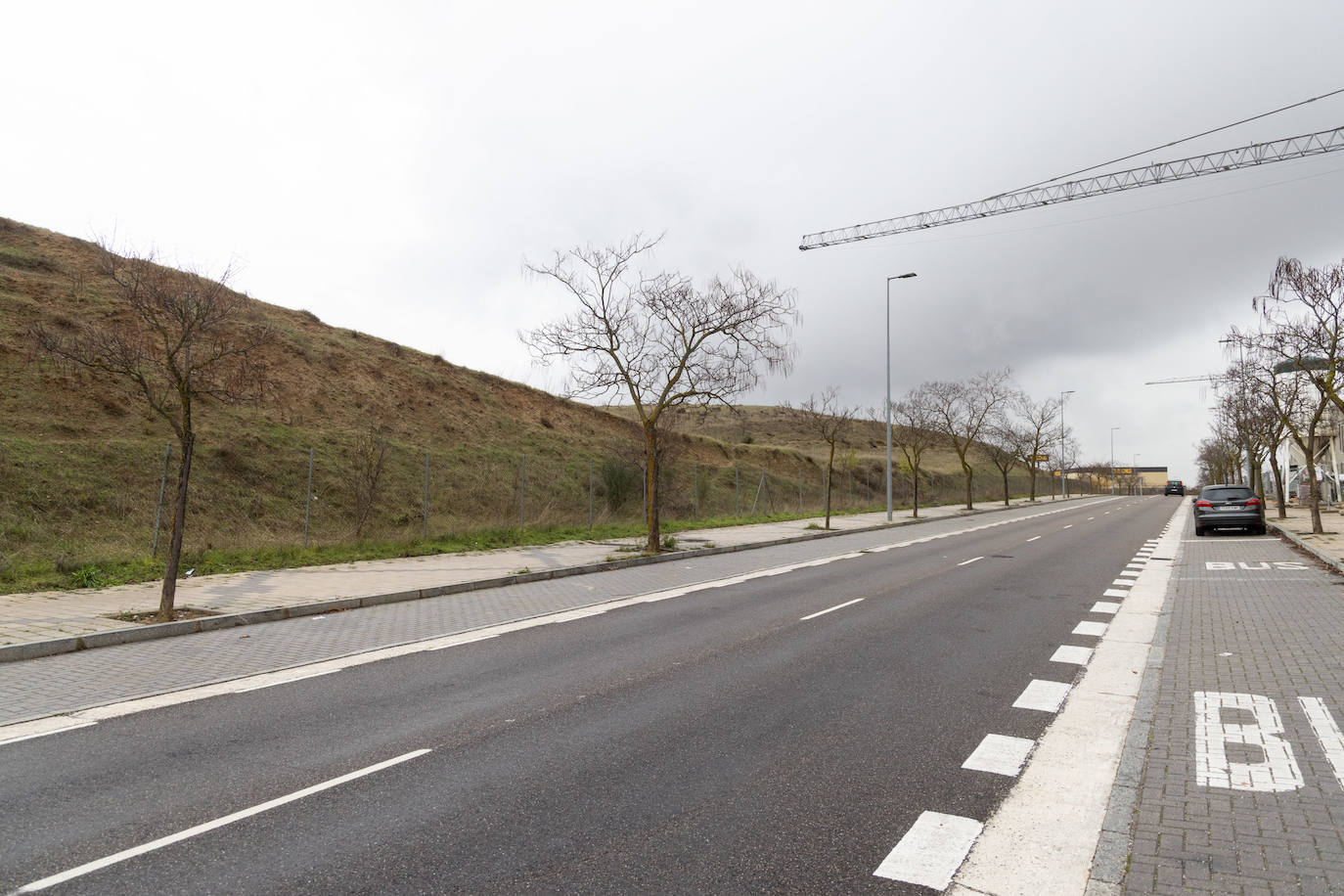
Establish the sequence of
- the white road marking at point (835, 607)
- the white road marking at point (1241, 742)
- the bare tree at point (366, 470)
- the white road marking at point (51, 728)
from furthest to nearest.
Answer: the bare tree at point (366, 470), the white road marking at point (835, 607), the white road marking at point (51, 728), the white road marking at point (1241, 742)

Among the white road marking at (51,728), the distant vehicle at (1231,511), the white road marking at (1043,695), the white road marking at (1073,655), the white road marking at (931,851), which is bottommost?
the white road marking at (51,728)

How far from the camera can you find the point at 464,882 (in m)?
3.40

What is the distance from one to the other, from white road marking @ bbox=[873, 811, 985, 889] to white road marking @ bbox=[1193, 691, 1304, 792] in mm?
1627

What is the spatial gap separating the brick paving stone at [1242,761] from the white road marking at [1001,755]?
67 centimetres

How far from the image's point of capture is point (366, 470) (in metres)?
24.3

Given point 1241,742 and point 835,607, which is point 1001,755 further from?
point 835,607

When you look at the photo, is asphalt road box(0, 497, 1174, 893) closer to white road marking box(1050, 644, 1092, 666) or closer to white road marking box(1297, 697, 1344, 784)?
white road marking box(1050, 644, 1092, 666)

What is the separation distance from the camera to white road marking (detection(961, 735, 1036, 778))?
15.8ft

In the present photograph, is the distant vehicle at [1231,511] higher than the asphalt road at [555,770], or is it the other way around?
the distant vehicle at [1231,511]

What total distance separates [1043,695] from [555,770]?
4134mm

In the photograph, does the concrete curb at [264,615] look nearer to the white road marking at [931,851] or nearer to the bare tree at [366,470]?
the bare tree at [366,470]

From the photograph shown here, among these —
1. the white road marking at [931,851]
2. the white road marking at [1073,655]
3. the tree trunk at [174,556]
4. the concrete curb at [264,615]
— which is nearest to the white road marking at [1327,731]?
the white road marking at [1073,655]

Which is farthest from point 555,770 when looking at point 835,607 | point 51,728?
point 835,607

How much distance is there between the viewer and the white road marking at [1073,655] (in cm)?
762
